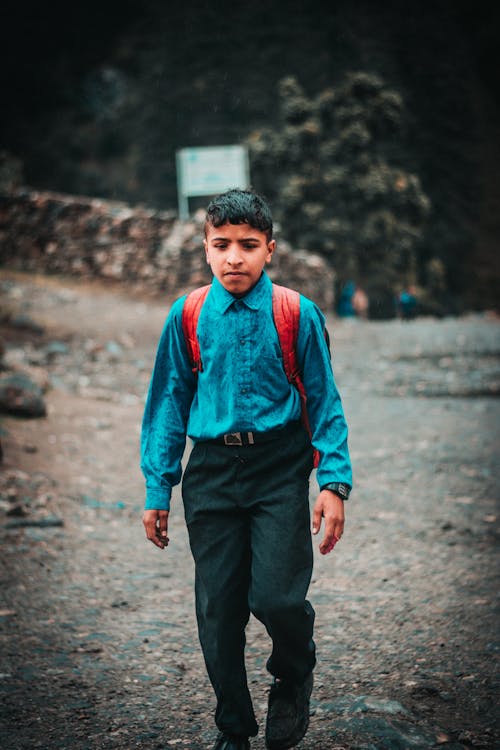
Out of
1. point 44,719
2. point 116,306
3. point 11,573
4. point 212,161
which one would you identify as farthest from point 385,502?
point 212,161

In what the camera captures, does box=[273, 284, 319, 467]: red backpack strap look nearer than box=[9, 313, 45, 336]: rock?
Yes

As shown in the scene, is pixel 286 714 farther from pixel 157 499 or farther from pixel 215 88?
pixel 215 88

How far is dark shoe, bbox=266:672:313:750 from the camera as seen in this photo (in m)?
2.11

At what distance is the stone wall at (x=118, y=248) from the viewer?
14391 mm

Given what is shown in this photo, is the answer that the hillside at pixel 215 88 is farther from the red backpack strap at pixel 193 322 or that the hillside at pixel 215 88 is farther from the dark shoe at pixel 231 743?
the dark shoe at pixel 231 743

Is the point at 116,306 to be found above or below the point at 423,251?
below

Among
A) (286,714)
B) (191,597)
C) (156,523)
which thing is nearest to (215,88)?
(191,597)

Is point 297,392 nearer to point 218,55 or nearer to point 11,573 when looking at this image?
point 11,573

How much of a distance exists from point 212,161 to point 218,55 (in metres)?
7.84

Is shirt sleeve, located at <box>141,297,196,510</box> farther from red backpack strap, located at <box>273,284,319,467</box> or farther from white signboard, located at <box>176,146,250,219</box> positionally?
white signboard, located at <box>176,146,250,219</box>

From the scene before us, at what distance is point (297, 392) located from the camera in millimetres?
2168

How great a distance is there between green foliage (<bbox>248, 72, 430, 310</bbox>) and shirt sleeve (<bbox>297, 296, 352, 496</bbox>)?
53.9 feet

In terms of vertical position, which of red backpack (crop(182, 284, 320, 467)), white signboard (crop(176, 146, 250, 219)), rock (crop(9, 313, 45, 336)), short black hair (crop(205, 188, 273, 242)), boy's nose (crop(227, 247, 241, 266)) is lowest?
red backpack (crop(182, 284, 320, 467))

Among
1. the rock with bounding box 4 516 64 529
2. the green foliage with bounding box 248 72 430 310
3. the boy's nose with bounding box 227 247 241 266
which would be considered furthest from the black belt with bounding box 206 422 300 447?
the green foliage with bounding box 248 72 430 310
